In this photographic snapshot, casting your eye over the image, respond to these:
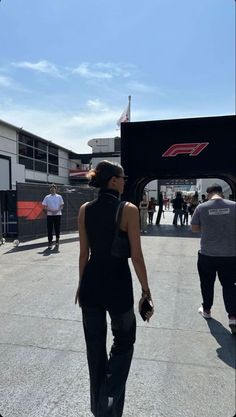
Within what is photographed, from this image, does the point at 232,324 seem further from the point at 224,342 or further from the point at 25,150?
the point at 25,150

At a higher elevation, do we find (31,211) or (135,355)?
(31,211)

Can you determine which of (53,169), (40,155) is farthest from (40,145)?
(53,169)

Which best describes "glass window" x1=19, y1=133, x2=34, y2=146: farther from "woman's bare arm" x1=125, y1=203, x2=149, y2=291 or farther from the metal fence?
"woman's bare arm" x1=125, y1=203, x2=149, y2=291

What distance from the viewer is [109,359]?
1.87m

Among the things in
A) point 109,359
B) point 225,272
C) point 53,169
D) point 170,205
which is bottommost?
point 109,359

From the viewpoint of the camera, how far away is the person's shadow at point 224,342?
246cm

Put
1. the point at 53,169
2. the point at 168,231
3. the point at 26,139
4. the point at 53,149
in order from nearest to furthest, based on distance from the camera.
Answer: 1. the point at 168,231
2. the point at 26,139
3. the point at 53,149
4. the point at 53,169

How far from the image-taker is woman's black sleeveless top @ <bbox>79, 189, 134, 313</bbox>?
5.68ft

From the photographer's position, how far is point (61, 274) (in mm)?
4941

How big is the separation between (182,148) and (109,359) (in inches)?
68.7

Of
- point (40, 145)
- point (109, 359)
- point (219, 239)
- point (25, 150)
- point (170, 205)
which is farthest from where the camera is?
point (40, 145)

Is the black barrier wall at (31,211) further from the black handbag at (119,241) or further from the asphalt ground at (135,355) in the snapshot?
the black handbag at (119,241)

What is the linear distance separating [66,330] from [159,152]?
1757 mm

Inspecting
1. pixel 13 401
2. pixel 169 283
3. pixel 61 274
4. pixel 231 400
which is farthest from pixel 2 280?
pixel 231 400
